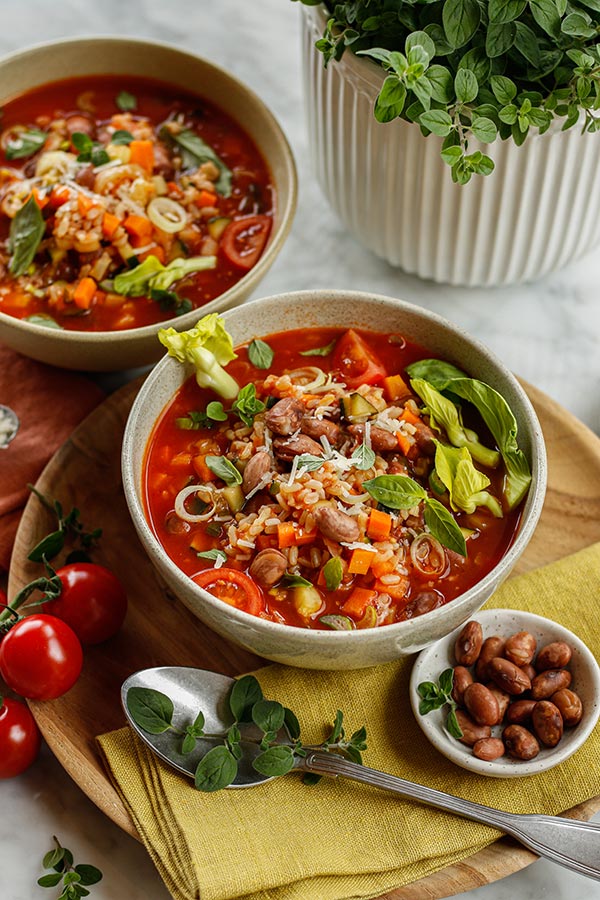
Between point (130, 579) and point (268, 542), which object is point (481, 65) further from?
point (130, 579)

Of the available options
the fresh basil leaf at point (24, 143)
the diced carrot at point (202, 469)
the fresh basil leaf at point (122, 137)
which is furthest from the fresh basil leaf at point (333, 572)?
the fresh basil leaf at point (24, 143)

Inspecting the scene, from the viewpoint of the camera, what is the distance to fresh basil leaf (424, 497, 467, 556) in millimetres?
3246

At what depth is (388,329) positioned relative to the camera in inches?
149

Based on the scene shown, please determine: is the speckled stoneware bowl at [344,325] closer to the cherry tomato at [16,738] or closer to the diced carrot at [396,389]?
the diced carrot at [396,389]

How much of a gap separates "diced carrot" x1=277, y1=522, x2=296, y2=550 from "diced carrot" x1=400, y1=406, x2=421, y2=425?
1.73 feet

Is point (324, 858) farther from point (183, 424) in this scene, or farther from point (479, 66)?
point (479, 66)

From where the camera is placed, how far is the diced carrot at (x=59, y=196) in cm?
416

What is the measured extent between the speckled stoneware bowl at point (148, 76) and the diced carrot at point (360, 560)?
1.09 meters

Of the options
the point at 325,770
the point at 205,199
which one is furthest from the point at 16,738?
the point at 205,199

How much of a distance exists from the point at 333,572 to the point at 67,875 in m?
1.17

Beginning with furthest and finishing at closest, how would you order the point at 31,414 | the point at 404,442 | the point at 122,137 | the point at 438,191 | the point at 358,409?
the point at 122,137 → the point at 31,414 → the point at 438,191 → the point at 358,409 → the point at 404,442

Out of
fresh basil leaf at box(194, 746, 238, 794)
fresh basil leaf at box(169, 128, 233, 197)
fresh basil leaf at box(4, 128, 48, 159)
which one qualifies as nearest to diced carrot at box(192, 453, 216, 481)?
fresh basil leaf at box(194, 746, 238, 794)

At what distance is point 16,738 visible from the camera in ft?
11.1

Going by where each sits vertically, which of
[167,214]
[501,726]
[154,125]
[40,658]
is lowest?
[501,726]
